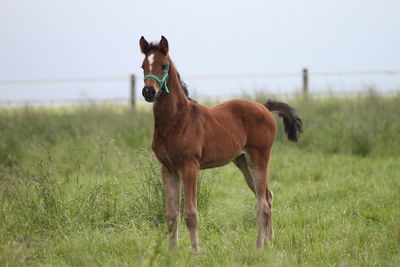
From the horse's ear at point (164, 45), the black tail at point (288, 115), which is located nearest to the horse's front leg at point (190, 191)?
the horse's ear at point (164, 45)

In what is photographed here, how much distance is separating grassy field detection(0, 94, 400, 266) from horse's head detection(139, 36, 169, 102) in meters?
1.23

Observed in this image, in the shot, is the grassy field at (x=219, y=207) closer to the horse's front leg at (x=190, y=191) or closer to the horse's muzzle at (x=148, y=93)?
the horse's front leg at (x=190, y=191)

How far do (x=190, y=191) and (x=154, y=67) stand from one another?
1179 millimetres

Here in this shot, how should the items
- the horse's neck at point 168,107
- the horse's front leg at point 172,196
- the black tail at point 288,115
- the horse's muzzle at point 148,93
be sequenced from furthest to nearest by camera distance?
the black tail at point 288,115
the horse's front leg at point 172,196
the horse's neck at point 168,107
the horse's muzzle at point 148,93

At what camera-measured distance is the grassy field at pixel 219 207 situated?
4867 millimetres

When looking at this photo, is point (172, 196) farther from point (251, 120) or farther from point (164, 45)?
point (164, 45)

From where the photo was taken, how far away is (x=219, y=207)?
6996 millimetres

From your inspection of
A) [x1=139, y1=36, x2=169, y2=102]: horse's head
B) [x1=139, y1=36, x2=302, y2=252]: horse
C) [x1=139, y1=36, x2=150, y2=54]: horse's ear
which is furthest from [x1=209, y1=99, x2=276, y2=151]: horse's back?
[x1=139, y1=36, x2=150, y2=54]: horse's ear

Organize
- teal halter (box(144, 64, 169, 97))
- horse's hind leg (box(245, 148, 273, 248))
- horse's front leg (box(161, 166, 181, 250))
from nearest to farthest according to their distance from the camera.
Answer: teal halter (box(144, 64, 169, 97))
horse's front leg (box(161, 166, 181, 250))
horse's hind leg (box(245, 148, 273, 248))

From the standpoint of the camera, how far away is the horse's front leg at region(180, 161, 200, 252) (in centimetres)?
471

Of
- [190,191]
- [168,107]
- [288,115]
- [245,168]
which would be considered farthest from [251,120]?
[190,191]

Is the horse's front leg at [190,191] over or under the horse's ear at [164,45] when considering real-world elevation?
under

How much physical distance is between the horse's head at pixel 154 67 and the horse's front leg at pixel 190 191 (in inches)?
29.2

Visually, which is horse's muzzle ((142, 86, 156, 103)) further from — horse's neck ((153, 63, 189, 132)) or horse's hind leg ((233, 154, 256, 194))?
horse's hind leg ((233, 154, 256, 194))
